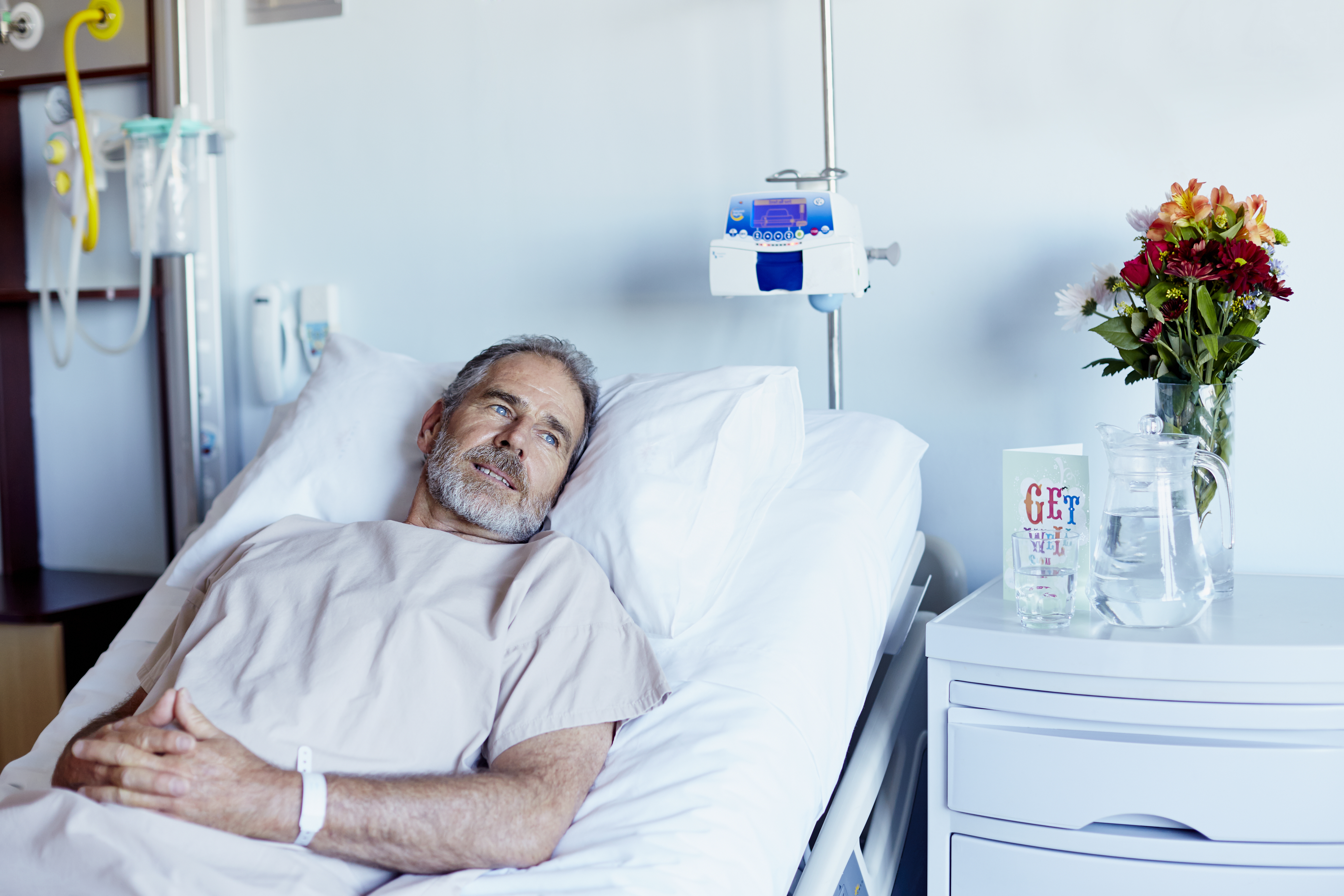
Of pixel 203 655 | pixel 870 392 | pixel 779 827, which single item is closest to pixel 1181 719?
pixel 779 827

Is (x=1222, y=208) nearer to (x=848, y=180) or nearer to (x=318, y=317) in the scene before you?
(x=848, y=180)

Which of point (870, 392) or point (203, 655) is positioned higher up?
point (870, 392)

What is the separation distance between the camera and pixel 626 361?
1893 mm

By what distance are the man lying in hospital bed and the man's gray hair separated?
0.10 m

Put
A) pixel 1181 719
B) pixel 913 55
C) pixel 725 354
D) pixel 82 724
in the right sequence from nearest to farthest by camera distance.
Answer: pixel 1181 719 → pixel 82 724 → pixel 913 55 → pixel 725 354

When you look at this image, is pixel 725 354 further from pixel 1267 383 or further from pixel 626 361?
pixel 1267 383

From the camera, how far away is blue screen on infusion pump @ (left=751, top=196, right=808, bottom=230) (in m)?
1.49

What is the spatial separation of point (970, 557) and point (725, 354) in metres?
0.53

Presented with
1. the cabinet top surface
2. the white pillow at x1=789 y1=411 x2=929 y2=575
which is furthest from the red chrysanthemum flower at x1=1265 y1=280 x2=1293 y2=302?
the white pillow at x1=789 y1=411 x2=929 y2=575

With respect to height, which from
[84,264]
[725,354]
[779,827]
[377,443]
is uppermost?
[84,264]

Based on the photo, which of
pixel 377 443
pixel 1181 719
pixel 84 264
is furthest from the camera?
pixel 84 264

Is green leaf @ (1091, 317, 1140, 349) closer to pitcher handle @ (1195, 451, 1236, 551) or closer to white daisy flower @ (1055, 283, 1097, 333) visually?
white daisy flower @ (1055, 283, 1097, 333)

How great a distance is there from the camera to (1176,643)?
1.14 m

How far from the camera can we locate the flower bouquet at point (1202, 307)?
4.35 ft
